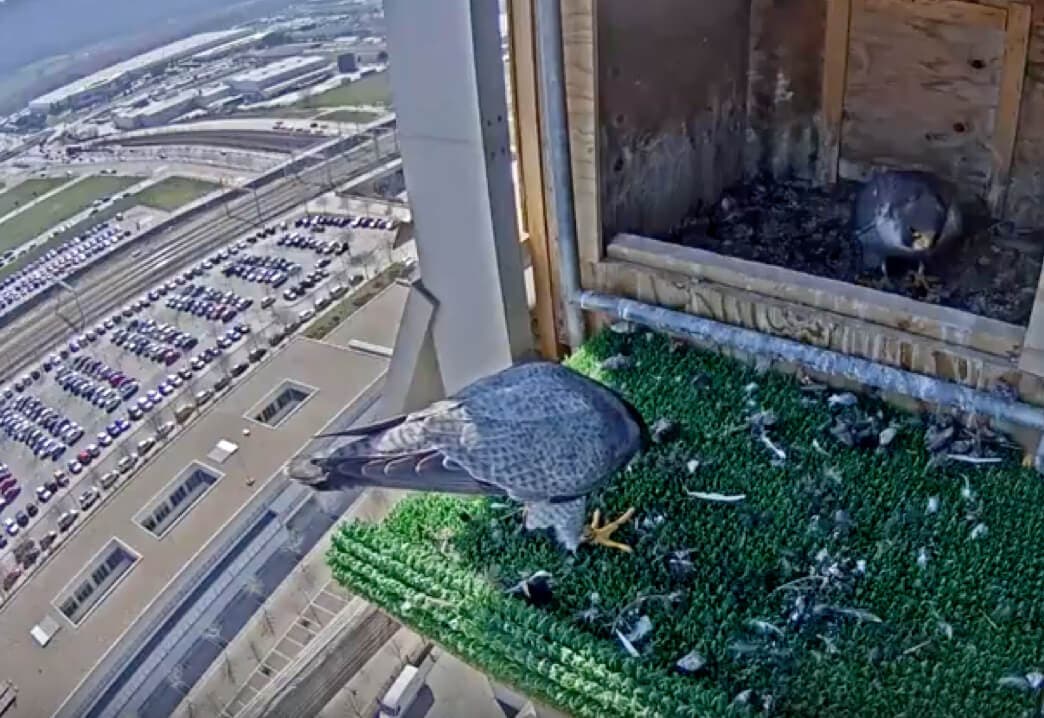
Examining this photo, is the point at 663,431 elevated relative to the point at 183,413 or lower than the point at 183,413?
elevated

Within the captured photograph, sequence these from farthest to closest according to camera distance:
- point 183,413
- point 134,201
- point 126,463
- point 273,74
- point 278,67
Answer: point 278,67, point 273,74, point 134,201, point 183,413, point 126,463

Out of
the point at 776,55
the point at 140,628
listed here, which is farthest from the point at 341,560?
the point at 140,628

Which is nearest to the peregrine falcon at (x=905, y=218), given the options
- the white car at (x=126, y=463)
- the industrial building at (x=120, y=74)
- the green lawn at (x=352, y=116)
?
the white car at (x=126, y=463)

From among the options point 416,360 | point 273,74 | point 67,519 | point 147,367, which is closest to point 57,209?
point 147,367

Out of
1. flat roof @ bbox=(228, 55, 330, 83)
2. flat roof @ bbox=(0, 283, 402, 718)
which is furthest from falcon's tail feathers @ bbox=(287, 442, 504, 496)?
flat roof @ bbox=(228, 55, 330, 83)

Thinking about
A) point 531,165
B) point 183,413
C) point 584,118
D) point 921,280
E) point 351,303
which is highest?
point 584,118

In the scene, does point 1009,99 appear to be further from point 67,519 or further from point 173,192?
point 173,192

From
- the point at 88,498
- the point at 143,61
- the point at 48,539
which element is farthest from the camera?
the point at 143,61
